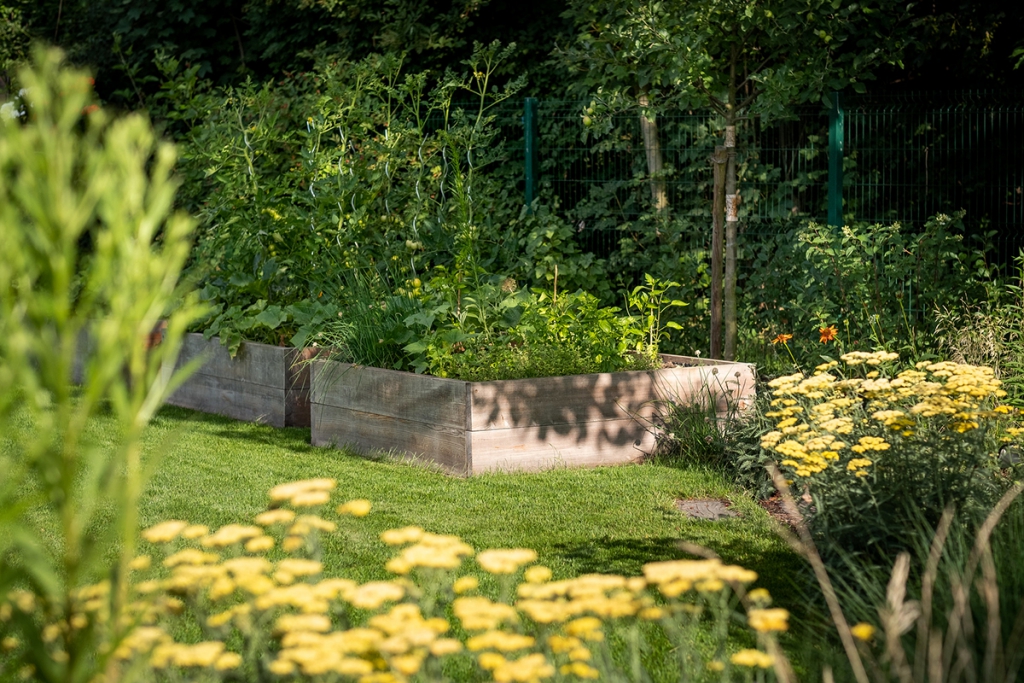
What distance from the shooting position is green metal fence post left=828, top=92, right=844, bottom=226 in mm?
7660

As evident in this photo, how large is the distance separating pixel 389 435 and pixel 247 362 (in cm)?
163

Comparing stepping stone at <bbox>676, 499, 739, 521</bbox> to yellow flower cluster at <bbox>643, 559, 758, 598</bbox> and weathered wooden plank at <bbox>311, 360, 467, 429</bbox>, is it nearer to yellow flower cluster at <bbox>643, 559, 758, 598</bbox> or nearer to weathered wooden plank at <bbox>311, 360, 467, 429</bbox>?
weathered wooden plank at <bbox>311, 360, 467, 429</bbox>

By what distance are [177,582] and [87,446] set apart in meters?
0.35

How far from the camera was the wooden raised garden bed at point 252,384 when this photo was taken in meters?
7.09

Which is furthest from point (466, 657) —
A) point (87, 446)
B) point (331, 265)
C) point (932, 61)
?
point (932, 61)

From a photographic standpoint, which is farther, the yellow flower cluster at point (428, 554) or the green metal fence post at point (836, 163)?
the green metal fence post at point (836, 163)

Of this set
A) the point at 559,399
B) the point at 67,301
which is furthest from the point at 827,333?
the point at 67,301

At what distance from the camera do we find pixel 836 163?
25.4 ft

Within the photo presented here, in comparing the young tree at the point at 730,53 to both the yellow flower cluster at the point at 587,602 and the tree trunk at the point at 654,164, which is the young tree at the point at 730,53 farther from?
the yellow flower cluster at the point at 587,602

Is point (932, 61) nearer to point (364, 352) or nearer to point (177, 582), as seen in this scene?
point (364, 352)

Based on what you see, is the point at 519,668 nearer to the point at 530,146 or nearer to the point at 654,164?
the point at 530,146

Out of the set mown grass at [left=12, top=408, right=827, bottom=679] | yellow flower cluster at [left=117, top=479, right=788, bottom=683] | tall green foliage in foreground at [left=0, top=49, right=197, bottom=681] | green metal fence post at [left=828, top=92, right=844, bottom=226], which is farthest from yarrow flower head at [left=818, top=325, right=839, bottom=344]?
tall green foliage in foreground at [left=0, top=49, right=197, bottom=681]

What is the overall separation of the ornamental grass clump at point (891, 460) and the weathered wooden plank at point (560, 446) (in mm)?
1647

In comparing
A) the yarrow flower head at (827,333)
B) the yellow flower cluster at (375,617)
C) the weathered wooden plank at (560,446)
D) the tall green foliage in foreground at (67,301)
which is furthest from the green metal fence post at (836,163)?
the tall green foliage in foreground at (67,301)
